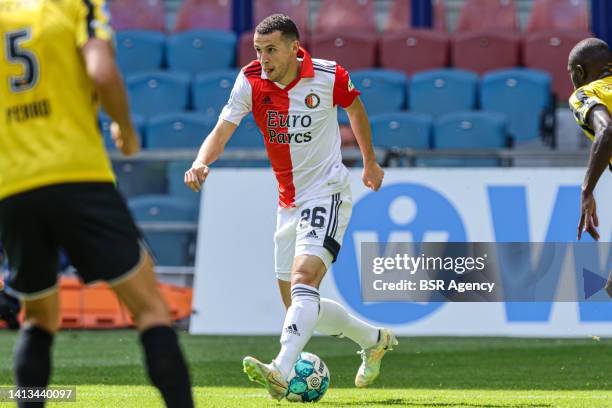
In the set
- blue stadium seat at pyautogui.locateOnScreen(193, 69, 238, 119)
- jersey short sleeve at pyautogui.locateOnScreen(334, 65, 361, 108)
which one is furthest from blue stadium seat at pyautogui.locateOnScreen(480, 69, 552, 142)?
jersey short sleeve at pyautogui.locateOnScreen(334, 65, 361, 108)

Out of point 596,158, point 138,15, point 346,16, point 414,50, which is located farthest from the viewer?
point 138,15

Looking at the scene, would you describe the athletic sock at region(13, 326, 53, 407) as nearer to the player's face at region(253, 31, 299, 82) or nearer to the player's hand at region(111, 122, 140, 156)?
the player's hand at region(111, 122, 140, 156)

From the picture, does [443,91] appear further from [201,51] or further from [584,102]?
[584,102]

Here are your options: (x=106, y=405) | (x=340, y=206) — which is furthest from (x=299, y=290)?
(x=106, y=405)

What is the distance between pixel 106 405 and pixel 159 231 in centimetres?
542

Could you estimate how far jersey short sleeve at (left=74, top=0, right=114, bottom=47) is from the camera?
4590 mm

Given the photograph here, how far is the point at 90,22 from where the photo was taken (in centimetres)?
461

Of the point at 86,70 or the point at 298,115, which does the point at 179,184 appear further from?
the point at 86,70

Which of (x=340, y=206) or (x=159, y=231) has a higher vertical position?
(x=340, y=206)

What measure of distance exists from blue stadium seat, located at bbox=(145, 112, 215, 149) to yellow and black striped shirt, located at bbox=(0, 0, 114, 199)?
9239 millimetres

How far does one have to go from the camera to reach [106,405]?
6.83 metres

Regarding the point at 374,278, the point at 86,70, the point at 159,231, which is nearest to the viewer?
the point at 86,70

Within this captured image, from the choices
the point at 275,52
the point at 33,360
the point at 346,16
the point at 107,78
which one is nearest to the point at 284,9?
the point at 346,16

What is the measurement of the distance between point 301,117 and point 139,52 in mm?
9451
